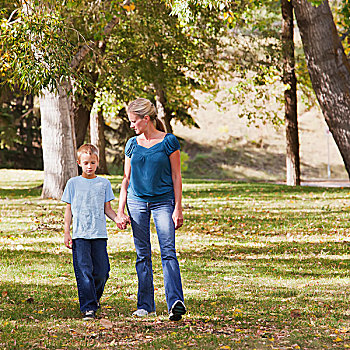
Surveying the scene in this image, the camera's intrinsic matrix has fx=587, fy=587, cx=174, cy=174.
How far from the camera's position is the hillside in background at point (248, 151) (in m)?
47.8

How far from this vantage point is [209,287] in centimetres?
663

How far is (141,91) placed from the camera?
2678cm

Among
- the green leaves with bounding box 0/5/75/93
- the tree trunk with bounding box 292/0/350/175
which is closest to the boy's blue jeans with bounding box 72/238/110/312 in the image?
the green leaves with bounding box 0/5/75/93

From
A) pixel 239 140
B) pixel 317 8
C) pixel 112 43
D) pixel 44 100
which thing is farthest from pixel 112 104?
pixel 239 140

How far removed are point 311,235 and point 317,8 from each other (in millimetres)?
4031

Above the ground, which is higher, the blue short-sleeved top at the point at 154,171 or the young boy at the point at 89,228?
the blue short-sleeved top at the point at 154,171

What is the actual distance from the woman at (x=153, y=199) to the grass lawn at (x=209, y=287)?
289 millimetres

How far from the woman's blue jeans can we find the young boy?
10.6 inches

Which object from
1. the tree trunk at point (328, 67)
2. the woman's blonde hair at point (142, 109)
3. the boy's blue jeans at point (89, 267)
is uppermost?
the tree trunk at point (328, 67)

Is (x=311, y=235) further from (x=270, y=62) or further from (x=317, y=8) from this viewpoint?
(x=270, y=62)

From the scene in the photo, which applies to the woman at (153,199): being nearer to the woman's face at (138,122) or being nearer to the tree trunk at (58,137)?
the woman's face at (138,122)

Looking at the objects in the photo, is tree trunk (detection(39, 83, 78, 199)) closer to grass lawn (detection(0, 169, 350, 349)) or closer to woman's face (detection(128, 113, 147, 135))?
grass lawn (detection(0, 169, 350, 349))

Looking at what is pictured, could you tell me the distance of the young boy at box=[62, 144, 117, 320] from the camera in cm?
531

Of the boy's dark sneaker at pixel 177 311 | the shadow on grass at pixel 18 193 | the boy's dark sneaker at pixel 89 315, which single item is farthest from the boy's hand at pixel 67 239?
the shadow on grass at pixel 18 193
